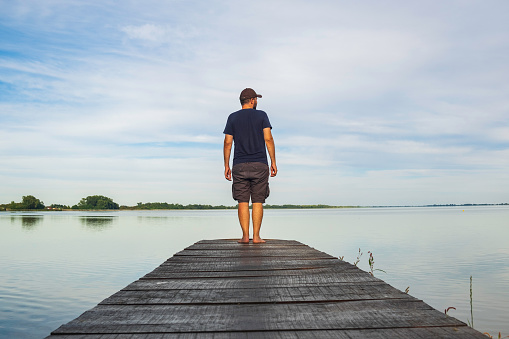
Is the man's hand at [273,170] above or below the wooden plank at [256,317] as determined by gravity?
above

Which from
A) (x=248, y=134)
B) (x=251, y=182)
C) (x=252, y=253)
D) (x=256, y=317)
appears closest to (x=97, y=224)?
(x=251, y=182)

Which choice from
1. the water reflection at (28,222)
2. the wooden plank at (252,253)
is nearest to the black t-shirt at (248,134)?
the wooden plank at (252,253)

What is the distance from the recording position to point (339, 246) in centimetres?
2467

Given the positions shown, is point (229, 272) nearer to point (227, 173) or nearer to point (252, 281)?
point (252, 281)

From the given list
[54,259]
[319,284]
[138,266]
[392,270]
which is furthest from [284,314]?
[54,259]

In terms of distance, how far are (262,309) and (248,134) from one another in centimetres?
495

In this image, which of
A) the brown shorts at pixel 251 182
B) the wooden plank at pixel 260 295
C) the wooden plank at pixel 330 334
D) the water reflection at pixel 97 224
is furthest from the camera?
the water reflection at pixel 97 224

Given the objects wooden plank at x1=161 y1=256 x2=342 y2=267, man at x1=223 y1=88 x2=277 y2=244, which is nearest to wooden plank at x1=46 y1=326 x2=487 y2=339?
wooden plank at x1=161 y1=256 x2=342 y2=267

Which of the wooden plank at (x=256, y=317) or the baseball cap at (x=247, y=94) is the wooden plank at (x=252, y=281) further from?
the baseball cap at (x=247, y=94)

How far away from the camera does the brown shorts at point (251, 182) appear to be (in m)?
7.31

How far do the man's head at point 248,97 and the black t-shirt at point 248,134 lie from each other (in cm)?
16

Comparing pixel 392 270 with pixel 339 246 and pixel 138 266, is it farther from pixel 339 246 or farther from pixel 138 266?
pixel 138 266

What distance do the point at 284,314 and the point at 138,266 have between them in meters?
16.7

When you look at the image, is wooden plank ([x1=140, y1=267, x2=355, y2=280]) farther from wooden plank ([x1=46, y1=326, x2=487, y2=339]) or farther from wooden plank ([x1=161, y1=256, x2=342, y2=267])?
wooden plank ([x1=46, y1=326, x2=487, y2=339])
